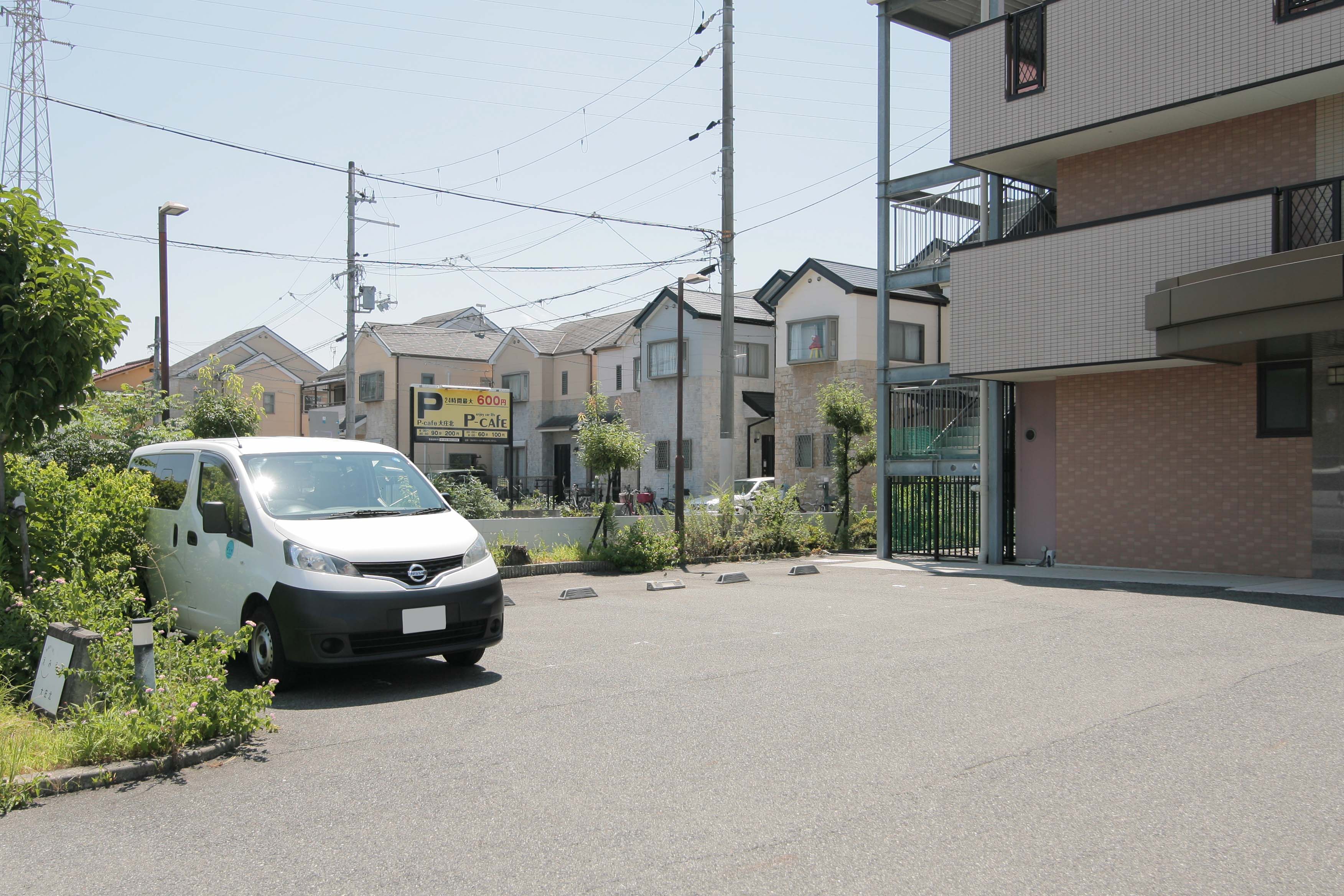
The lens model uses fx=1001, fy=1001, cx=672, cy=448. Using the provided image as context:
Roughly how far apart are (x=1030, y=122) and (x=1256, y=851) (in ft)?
44.3

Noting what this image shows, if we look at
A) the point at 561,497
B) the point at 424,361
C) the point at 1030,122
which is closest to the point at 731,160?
the point at 1030,122

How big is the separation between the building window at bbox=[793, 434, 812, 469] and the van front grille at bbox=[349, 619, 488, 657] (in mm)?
24924

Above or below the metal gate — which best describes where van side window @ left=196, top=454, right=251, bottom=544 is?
above

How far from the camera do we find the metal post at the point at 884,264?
18.8 meters

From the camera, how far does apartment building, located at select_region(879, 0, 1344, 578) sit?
40.8 feet

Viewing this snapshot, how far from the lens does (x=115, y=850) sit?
13.8 ft

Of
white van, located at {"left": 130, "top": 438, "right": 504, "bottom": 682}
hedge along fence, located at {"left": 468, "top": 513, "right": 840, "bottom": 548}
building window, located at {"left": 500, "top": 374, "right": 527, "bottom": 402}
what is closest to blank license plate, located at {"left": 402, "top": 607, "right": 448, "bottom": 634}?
white van, located at {"left": 130, "top": 438, "right": 504, "bottom": 682}

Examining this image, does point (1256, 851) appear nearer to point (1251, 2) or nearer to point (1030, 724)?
point (1030, 724)

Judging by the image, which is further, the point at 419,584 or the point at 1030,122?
the point at 1030,122

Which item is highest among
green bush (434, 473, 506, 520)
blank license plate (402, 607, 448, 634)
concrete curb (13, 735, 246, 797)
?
green bush (434, 473, 506, 520)

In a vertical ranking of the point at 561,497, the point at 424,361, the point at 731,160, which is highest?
the point at 731,160

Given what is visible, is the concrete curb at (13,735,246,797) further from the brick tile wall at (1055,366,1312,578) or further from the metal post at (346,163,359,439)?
the metal post at (346,163,359,439)

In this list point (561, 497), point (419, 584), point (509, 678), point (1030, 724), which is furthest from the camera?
point (561, 497)

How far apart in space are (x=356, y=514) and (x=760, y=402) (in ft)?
92.5
